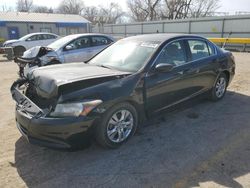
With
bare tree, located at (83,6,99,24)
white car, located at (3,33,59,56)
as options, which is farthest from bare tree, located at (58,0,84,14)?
white car, located at (3,33,59,56)

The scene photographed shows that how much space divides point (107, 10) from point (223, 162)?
7044 centimetres

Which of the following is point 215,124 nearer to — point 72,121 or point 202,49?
point 202,49

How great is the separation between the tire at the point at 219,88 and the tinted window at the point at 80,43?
5.39 meters

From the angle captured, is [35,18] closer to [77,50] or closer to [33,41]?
[33,41]

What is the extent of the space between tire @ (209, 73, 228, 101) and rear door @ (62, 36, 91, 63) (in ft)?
17.1

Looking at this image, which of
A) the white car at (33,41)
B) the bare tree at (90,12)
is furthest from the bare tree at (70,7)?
the white car at (33,41)

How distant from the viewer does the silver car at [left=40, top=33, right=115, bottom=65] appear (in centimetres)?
847

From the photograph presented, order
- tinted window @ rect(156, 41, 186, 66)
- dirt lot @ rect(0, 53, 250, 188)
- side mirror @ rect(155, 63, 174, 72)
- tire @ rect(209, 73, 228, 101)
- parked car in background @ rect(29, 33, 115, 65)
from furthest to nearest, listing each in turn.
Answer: parked car in background @ rect(29, 33, 115, 65) → tire @ rect(209, 73, 228, 101) → tinted window @ rect(156, 41, 186, 66) → side mirror @ rect(155, 63, 174, 72) → dirt lot @ rect(0, 53, 250, 188)

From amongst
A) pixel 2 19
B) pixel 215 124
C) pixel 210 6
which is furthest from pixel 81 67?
pixel 210 6

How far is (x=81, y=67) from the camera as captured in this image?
4273 millimetres

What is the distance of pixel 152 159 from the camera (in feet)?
11.2

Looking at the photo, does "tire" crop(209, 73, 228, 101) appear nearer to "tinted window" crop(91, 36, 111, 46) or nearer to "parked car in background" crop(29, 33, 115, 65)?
"parked car in background" crop(29, 33, 115, 65)

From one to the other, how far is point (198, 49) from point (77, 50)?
517cm

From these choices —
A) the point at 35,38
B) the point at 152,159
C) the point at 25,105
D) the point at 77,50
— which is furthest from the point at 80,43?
the point at 35,38
